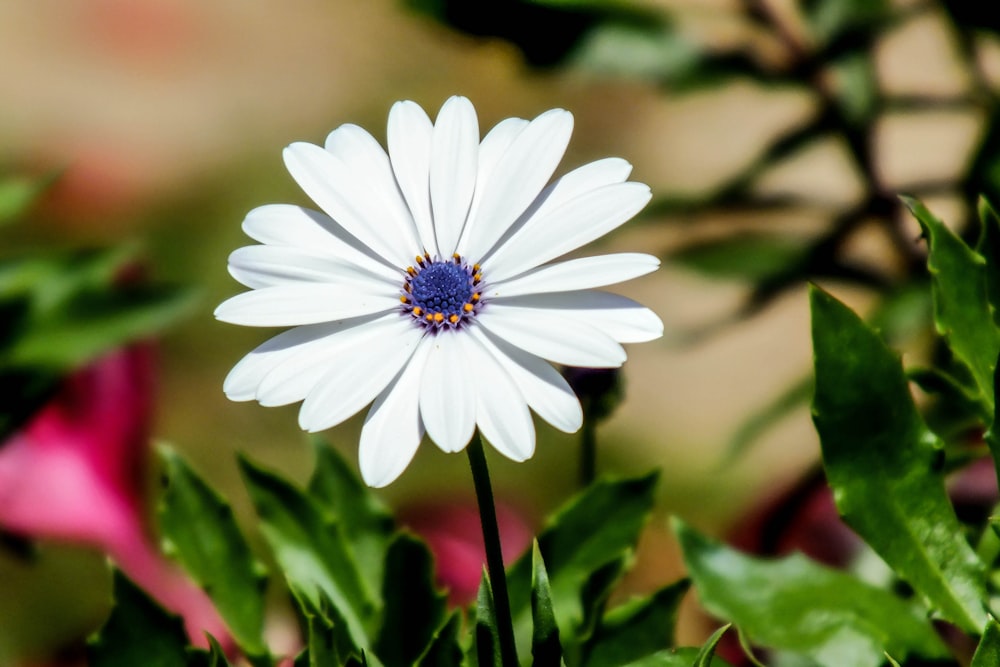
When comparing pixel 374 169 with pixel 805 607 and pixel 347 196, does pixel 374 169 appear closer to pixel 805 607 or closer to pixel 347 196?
pixel 347 196

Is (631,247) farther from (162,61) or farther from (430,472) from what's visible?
(162,61)

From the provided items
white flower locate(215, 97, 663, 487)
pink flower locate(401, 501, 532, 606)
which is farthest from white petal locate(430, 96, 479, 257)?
pink flower locate(401, 501, 532, 606)

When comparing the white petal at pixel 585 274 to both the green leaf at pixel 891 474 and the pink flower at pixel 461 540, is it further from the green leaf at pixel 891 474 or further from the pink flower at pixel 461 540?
the pink flower at pixel 461 540

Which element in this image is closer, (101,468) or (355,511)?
(355,511)

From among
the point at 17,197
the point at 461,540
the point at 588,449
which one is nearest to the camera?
the point at 588,449

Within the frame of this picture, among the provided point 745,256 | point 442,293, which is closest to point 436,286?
point 442,293

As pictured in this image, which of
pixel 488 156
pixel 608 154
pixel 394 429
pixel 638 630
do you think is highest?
pixel 608 154
